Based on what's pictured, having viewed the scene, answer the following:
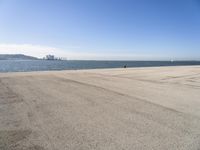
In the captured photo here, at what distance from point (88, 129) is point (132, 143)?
1.07 metres

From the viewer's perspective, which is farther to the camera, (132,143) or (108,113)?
(108,113)

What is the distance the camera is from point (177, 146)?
334cm

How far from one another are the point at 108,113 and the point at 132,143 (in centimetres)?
183

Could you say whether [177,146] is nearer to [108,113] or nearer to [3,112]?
[108,113]

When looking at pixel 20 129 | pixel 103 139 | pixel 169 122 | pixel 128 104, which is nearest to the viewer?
pixel 103 139

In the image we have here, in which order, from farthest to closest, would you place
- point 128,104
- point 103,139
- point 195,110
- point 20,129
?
point 128,104 → point 195,110 → point 20,129 → point 103,139

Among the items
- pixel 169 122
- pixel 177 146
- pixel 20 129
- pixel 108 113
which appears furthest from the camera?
pixel 108 113

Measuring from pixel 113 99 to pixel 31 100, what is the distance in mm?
2970

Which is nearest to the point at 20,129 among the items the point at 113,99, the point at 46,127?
the point at 46,127

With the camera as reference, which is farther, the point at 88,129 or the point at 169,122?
the point at 169,122

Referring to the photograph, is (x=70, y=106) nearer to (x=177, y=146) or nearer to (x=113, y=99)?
(x=113, y=99)

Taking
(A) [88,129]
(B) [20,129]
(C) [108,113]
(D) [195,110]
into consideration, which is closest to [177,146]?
(A) [88,129]

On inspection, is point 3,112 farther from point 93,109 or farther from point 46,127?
point 93,109

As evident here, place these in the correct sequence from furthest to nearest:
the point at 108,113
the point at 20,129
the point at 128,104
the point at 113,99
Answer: the point at 113,99
the point at 128,104
the point at 108,113
the point at 20,129
